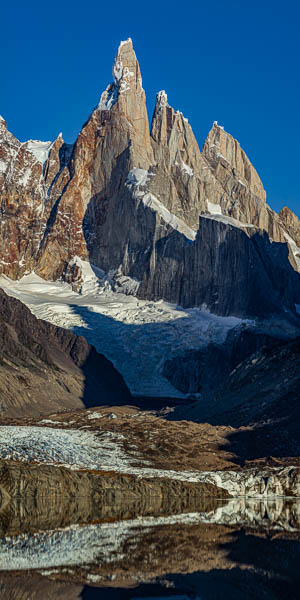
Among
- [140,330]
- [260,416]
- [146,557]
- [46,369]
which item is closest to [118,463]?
[146,557]

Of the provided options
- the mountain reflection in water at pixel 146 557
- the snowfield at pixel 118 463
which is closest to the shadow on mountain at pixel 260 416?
the snowfield at pixel 118 463

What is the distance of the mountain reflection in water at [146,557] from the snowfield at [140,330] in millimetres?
130153

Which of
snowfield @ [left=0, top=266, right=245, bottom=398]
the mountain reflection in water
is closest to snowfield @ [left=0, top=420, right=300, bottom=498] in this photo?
the mountain reflection in water

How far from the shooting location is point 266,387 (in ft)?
301

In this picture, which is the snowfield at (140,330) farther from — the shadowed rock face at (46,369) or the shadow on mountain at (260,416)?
the shadow on mountain at (260,416)

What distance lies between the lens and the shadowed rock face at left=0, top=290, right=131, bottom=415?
116750 mm

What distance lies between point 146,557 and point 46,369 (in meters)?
114

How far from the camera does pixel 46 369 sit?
13275cm

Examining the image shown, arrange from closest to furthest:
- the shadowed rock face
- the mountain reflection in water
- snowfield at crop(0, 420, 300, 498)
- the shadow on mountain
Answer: the mountain reflection in water, snowfield at crop(0, 420, 300, 498), the shadow on mountain, the shadowed rock face

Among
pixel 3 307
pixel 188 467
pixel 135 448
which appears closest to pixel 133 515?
pixel 188 467

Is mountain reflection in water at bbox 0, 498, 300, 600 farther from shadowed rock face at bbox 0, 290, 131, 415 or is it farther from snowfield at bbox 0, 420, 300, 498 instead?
shadowed rock face at bbox 0, 290, 131, 415

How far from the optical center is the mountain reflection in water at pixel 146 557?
16.4m

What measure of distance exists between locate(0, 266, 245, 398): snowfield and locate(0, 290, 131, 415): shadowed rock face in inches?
192

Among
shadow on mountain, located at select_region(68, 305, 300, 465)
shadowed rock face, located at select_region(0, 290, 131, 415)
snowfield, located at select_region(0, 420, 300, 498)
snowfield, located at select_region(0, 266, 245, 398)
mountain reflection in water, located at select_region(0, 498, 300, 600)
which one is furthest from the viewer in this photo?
snowfield, located at select_region(0, 266, 245, 398)
